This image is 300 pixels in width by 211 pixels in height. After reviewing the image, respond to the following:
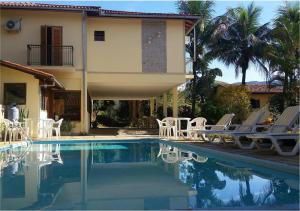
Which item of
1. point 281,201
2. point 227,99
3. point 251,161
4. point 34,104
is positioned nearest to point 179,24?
point 227,99

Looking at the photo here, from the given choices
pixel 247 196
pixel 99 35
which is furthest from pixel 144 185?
pixel 99 35

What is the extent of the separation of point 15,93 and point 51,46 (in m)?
3.41

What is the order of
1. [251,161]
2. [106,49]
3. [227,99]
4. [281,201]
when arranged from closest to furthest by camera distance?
[281,201] → [251,161] → [106,49] → [227,99]

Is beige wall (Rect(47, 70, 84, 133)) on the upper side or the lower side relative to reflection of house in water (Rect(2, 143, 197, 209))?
upper

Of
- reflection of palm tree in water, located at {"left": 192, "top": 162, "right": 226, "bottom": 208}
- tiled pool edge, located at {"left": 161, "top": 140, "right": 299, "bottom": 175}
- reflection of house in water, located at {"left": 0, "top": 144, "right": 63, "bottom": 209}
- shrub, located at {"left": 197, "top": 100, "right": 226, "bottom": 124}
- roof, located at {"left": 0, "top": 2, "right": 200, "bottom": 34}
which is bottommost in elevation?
reflection of palm tree in water, located at {"left": 192, "top": 162, "right": 226, "bottom": 208}

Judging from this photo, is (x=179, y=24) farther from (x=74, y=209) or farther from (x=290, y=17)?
(x=74, y=209)

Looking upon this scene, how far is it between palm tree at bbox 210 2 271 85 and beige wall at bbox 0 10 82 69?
12.3m

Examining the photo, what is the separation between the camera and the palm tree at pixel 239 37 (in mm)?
29312

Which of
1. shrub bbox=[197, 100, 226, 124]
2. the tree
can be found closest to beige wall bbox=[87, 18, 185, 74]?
shrub bbox=[197, 100, 226, 124]

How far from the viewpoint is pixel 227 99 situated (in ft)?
80.1

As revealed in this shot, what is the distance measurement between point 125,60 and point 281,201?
16326 mm

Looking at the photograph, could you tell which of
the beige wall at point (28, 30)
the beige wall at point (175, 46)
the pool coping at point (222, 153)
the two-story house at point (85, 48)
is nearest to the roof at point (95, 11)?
the two-story house at point (85, 48)

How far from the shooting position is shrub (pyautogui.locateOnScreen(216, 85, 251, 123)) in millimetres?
23375

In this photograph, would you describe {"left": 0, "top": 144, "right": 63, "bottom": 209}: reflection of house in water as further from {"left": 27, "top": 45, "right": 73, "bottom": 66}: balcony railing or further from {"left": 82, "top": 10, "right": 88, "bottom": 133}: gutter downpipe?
{"left": 27, "top": 45, "right": 73, "bottom": 66}: balcony railing
